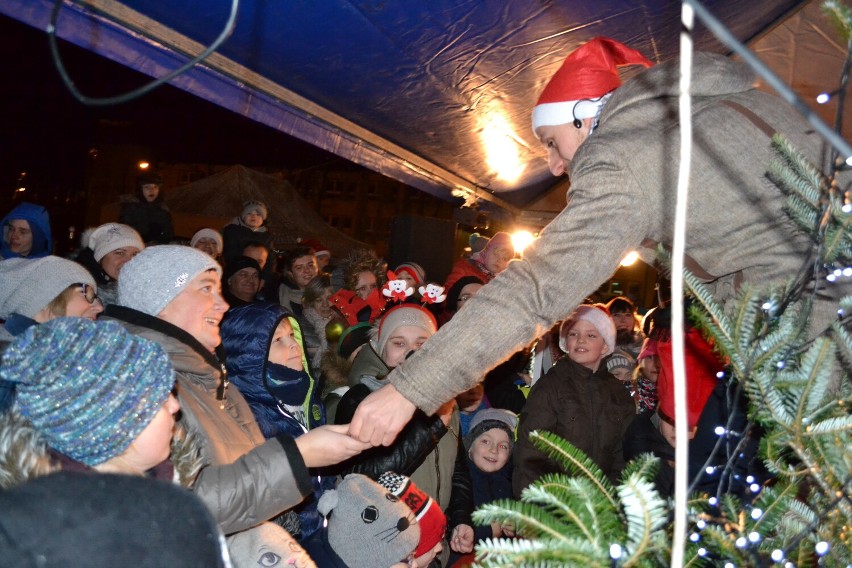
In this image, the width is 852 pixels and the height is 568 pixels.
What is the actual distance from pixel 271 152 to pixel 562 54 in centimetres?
2678

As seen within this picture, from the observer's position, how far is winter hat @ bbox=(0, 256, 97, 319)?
3996 millimetres

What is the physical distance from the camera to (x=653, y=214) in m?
2.09

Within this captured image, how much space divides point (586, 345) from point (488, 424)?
88cm

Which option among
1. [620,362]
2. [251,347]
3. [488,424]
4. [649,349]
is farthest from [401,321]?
[620,362]

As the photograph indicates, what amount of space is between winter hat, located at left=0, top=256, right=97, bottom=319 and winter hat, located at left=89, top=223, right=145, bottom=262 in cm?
162

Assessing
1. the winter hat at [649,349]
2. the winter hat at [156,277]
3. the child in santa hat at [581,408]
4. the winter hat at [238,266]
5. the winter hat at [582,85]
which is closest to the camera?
the winter hat at [582,85]

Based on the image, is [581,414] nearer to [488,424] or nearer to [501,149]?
[488,424]

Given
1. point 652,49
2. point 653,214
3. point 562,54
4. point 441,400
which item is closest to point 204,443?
point 441,400

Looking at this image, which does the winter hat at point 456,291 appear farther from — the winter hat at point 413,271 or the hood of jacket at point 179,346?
the hood of jacket at point 179,346

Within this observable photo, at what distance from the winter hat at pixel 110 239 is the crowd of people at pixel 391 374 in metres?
0.02

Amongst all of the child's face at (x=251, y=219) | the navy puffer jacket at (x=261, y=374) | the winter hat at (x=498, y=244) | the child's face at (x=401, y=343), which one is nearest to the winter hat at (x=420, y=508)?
the navy puffer jacket at (x=261, y=374)

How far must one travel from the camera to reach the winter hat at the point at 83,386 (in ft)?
6.14

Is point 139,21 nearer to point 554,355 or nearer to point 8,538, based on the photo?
point 8,538

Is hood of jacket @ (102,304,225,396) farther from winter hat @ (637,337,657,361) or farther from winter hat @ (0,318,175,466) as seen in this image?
winter hat @ (637,337,657,361)
